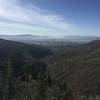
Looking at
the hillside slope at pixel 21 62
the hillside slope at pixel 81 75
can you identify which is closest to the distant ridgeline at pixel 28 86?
the hillside slope at pixel 21 62

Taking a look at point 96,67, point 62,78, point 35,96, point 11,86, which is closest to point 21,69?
point 62,78

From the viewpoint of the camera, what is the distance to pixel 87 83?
73.2 metres

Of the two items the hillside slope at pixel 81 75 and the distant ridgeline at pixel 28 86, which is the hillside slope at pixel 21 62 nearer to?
the distant ridgeline at pixel 28 86

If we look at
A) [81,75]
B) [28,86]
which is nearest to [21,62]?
[81,75]

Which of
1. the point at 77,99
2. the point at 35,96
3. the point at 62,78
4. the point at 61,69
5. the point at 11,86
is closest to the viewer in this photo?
the point at 77,99

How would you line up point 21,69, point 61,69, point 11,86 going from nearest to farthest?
point 11,86
point 21,69
point 61,69

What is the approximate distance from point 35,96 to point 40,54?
148214 mm

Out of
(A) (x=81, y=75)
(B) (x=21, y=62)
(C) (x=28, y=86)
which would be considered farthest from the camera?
(A) (x=81, y=75)

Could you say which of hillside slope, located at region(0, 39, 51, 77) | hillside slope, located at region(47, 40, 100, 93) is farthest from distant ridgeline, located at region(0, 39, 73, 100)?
hillside slope, located at region(47, 40, 100, 93)

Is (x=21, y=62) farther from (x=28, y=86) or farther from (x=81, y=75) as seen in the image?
(x=28, y=86)

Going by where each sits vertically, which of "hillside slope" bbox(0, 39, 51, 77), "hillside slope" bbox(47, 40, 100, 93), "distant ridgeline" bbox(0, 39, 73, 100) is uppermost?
"distant ridgeline" bbox(0, 39, 73, 100)

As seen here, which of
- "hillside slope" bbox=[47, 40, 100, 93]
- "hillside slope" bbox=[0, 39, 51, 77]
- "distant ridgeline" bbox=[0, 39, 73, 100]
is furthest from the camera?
"hillside slope" bbox=[47, 40, 100, 93]

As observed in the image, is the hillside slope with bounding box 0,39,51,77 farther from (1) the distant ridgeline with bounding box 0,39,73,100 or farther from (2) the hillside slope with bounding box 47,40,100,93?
(2) the hillside slope with bounding box 47,40,100,93

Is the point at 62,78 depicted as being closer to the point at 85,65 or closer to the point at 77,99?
the point at 85,65
